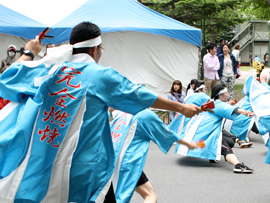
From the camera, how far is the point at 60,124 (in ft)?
6.99

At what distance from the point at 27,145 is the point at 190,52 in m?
9.75

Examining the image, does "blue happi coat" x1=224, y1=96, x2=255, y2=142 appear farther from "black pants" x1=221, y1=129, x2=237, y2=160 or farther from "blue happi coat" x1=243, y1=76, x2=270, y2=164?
"blue happi coat" x1=243, y1=76, x2=270, y2=164

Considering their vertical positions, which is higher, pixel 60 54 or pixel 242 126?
pixel 60 54

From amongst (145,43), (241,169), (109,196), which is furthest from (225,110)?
(145,43)

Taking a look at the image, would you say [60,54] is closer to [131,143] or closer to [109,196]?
[109,196]

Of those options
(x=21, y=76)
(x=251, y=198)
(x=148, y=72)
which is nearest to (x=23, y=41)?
(x=148, y=72)

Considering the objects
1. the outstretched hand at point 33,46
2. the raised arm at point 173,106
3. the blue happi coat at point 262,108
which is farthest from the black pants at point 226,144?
the outstretched hand at point 33,46

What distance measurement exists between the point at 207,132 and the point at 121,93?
4.21m

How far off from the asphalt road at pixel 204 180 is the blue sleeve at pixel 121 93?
2.58 metres

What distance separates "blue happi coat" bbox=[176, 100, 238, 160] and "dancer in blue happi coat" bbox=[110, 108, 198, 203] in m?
2.58

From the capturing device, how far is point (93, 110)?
7.08 feet

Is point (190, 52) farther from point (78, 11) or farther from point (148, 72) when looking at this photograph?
point (78, 11)

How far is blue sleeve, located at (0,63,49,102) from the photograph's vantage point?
2197 millimetres

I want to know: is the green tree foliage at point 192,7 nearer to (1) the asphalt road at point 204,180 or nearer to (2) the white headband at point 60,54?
(1) the asphalt road at point 204,180
